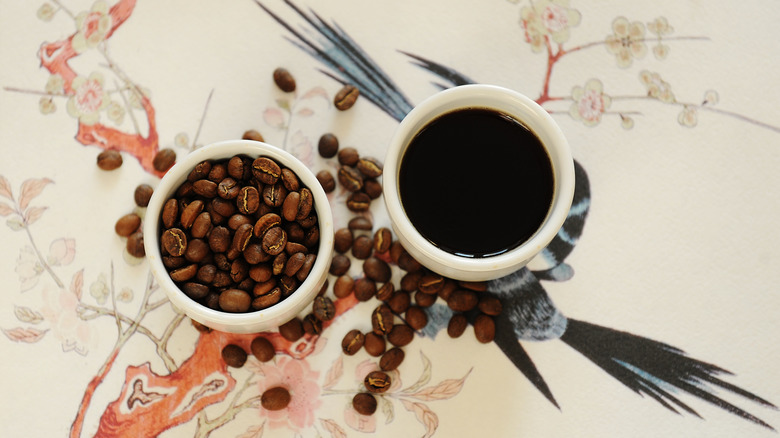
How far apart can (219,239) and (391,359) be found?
0.92 feet

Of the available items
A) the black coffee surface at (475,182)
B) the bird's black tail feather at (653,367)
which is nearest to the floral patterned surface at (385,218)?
the bird's black tail feather at (653,367)

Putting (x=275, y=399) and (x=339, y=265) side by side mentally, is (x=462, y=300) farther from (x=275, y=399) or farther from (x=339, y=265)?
(x=275, y=399)

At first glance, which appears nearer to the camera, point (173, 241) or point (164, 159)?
point (173, 241)

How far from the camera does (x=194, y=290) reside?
0.76 meters

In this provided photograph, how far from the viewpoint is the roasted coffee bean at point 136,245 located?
860 mm

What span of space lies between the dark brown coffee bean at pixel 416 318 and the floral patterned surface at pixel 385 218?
0.06 feet

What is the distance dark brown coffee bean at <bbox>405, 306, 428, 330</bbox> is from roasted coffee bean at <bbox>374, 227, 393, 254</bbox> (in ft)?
0.30

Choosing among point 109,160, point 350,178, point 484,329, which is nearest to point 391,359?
point 484,329

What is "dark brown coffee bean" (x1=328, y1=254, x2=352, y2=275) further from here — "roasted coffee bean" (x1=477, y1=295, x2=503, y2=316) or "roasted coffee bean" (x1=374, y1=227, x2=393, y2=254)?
"roasted coffee bean" (x1=477, y1=295, x2=503, y2=316)

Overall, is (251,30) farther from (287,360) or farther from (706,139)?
(706,139)

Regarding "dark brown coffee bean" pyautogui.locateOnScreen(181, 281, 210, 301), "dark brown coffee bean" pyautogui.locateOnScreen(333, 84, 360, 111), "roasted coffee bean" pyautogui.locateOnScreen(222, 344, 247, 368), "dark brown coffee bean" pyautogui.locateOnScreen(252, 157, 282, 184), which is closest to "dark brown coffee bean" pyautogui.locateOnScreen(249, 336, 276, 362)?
"roasted coffee bean" pyautogui.locateOnScreen(222, 344, 247, 368)

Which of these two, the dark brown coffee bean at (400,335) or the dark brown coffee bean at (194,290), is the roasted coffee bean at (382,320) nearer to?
the dark brown coffee bean at (400,335)

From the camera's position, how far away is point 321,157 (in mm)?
898

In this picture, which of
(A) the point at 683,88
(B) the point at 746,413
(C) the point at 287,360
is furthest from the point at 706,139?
(C) the point at 287,360
